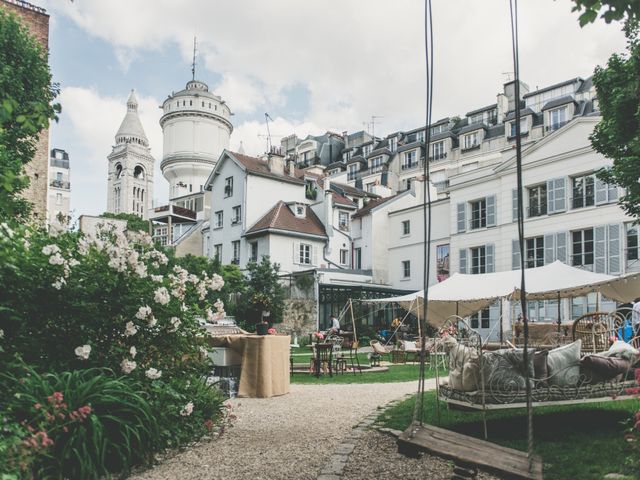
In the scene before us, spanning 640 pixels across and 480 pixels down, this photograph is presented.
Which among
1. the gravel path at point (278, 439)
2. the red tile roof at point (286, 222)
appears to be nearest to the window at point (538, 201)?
the red tile roof at point (286, 222)

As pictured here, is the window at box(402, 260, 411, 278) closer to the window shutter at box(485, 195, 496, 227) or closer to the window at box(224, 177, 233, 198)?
the window shutter at box(485, 195, 496, 227)

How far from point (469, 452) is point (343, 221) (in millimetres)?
35130

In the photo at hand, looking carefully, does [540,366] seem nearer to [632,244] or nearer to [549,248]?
[632,244]

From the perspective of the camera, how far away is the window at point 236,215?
3759 cm

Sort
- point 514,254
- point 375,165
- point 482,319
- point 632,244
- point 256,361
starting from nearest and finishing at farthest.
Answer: point 256,361, point 632,244, point 514,254, point 482,319, point 375,165

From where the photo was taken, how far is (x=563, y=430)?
22.4 ft

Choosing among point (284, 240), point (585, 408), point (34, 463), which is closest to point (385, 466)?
point (34, 463)

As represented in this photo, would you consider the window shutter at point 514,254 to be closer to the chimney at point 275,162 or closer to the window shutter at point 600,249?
the window shutter at point 600,249

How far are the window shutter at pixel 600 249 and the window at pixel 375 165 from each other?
1172 inches

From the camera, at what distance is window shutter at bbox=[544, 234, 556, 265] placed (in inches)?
1104

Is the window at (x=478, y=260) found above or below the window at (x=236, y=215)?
below

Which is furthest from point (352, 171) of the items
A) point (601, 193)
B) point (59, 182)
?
point (59, 182)

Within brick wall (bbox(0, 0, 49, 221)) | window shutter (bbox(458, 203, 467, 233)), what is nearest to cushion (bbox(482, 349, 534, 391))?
brick wall (bbox(0, 0, 49, 221))

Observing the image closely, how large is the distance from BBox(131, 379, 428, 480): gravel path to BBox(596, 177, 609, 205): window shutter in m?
19.2
